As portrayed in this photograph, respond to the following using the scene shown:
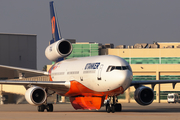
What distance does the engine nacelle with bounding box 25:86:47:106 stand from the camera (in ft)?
97.9

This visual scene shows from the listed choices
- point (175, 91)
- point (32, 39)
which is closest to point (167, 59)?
point (175, 91)

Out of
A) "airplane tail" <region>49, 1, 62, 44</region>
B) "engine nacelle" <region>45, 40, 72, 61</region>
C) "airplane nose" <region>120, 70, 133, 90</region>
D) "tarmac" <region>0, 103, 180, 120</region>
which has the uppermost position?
"airplane tail" <region>49, 1, 62, 44</region>

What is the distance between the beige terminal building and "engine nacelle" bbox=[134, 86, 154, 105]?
22926 mm

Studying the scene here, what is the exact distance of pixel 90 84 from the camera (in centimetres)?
2900

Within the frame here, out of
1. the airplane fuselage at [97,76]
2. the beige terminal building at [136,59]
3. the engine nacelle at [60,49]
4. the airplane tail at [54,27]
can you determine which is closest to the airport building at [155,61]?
the beige terminal building at [136,59]

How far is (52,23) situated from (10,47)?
38.8 m

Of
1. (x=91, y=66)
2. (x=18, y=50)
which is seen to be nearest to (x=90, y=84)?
(x=91, y=66)

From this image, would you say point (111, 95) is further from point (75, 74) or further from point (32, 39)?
point (32, 39)

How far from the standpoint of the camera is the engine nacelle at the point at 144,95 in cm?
3086

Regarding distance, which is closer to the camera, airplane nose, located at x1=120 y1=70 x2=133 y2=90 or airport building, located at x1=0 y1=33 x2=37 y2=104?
airplane nose, located at x1=120 y1=70 x2=133 y2=90

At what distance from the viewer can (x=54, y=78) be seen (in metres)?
36.8

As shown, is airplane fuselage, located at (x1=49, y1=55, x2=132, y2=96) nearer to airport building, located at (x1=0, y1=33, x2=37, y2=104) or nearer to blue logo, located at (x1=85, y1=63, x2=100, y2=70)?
blue logo, located at (x1=85, y1=63, x2=100, y2=70)

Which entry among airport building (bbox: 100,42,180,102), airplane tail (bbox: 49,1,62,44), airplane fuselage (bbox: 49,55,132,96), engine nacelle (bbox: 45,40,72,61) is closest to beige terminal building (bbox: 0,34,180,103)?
airport building (bbox: 100,42,180,102)

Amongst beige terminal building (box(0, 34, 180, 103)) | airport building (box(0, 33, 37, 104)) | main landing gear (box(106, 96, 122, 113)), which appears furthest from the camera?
airport building (box(0, 33, 37, 104))
